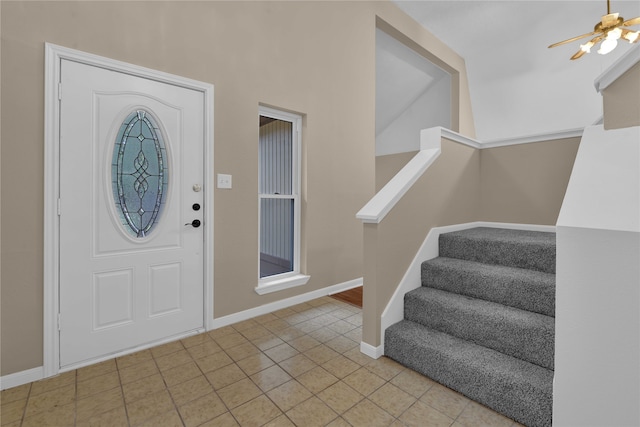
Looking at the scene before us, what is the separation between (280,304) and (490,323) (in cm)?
183

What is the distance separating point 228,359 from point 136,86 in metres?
2.02

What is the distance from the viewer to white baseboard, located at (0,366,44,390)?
5.63 ft

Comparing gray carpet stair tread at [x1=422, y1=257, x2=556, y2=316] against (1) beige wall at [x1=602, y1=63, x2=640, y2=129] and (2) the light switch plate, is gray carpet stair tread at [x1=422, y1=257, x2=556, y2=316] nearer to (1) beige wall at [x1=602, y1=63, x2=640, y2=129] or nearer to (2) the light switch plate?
(1) beige wall at [x1=602, y1=63, x2=640, y2=129]

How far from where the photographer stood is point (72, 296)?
6.27ft

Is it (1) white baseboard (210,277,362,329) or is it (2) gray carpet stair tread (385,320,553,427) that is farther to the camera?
(1) white baseboard (210,277,362,329)

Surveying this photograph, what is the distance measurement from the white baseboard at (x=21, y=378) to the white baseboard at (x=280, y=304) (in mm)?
1057

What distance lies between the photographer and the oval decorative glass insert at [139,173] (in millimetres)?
2090

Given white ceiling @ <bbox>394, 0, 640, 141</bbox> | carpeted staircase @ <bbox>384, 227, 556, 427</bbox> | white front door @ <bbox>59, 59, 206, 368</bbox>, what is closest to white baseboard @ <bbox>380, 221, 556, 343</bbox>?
carpeted staircase @ <bbox>384, 227, 556, 427</bbox>

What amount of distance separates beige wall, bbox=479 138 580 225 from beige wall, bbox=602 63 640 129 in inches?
54.2

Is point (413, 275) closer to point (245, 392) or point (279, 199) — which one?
point (245, 392)

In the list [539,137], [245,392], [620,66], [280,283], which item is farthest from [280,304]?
[539,137]

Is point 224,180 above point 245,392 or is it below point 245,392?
above

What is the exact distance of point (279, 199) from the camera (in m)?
3.17

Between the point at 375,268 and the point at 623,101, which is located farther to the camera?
the point at 375,268
